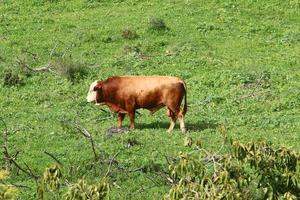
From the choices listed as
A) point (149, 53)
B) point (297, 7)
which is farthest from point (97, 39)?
point (297, 7)

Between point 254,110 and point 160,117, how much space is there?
2017 mm

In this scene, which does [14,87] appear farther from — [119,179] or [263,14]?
[263,14]

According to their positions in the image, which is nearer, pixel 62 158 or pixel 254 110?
pixel 62 158

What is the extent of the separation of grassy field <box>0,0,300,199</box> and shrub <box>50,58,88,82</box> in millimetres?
140

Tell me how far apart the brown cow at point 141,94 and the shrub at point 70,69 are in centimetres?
312

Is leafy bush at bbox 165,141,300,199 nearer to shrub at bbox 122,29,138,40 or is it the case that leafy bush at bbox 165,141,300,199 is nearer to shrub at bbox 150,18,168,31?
shrub at bbox 122,29,138,40

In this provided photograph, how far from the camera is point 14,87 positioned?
16484 millimetres

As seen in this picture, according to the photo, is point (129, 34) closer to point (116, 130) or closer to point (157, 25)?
point (157, 25)

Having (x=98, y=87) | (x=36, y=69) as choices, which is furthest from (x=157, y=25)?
(x=98, y=87)

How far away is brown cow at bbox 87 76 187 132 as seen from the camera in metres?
13.3

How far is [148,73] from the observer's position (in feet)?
57.3

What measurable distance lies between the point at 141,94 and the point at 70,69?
3950mm

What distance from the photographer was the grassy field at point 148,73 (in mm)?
11578

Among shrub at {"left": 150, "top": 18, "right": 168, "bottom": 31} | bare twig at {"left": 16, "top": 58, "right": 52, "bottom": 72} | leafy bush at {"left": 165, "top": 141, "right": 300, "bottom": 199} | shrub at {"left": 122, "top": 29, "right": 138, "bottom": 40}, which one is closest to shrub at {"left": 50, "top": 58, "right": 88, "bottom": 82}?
bare twig at {"left": 16, "top": 58, "right": 52, "bottom": 72}
